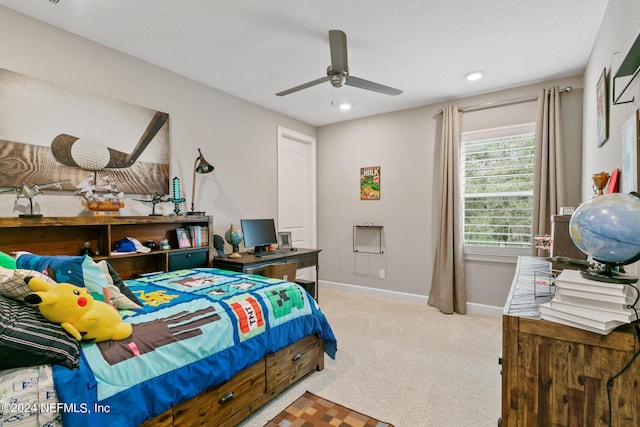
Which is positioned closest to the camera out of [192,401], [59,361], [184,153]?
[59,361]

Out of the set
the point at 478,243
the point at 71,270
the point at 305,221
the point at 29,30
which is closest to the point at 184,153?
the point at 29,30

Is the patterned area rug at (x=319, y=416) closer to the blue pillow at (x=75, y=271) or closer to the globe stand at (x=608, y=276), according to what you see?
the blue pillow at (x=75, y=271)

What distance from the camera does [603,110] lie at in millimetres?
2021

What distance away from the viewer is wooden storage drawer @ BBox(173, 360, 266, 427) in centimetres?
146

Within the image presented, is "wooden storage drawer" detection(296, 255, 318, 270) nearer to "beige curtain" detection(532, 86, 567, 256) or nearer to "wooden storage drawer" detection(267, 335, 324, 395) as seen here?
"wooden storage drawer" detection(267, 335, 324, 395)

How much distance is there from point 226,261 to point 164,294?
110 cm

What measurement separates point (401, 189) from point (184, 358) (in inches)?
139

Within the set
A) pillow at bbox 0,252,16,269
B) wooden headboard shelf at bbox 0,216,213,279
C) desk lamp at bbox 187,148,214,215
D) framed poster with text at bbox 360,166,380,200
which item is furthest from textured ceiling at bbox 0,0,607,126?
pillow at bbox 0,252,16,269

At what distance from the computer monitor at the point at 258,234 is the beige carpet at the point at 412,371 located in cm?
115

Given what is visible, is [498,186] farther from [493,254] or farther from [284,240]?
[284,240]

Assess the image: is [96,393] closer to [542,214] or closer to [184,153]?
[184,153]

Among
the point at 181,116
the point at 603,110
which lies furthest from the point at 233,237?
the point at 603,110

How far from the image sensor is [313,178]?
16.5 feet

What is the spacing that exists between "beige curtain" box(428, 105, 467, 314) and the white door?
2.00 meters
